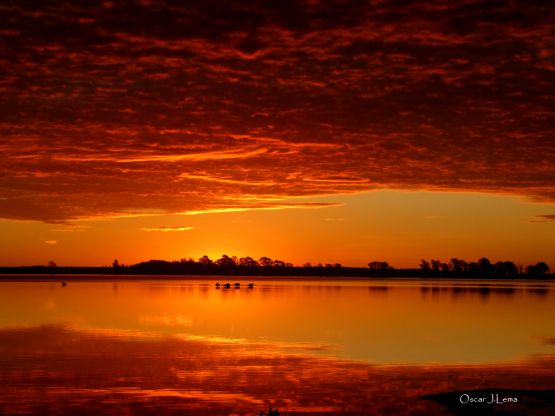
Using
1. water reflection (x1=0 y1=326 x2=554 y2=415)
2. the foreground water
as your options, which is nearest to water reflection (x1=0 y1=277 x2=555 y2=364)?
the foreground water

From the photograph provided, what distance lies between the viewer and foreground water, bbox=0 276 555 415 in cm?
2370

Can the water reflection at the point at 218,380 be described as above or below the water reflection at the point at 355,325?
below

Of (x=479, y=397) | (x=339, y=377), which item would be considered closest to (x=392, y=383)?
(x=339, y=377)

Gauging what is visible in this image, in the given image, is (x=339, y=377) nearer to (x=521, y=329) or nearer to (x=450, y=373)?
(x=450, y=373)

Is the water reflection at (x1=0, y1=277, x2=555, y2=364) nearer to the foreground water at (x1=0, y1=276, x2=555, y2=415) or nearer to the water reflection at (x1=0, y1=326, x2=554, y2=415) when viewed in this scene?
the foreground water at (x1=0, y1=276, x2=555, y2=415)

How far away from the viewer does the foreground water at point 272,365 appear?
23.7 m

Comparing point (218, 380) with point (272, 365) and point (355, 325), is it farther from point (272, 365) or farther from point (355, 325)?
point (355, 325)

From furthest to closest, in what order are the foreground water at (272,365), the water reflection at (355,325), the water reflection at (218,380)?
the water reflection at (355,325) < the foreground water at (272,365) < the water reflection at (218,380)

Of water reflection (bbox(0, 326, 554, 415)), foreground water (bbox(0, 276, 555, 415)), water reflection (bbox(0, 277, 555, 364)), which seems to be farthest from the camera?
water reflection (bbox(0, 277, 555, 364))

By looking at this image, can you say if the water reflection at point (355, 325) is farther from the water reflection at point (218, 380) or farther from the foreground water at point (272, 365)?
the water reflection at point (218, 380)

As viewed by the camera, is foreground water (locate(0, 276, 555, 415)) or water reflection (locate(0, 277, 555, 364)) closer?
foreground water (locate(0, 276, 555, 415))

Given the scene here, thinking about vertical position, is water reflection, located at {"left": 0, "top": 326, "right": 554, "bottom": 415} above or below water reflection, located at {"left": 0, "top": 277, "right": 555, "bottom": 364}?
below

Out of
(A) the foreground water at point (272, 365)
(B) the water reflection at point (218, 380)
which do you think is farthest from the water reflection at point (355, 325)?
(B) the water reflection at point (218, 380)

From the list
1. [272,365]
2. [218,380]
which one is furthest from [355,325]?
[218,380]
